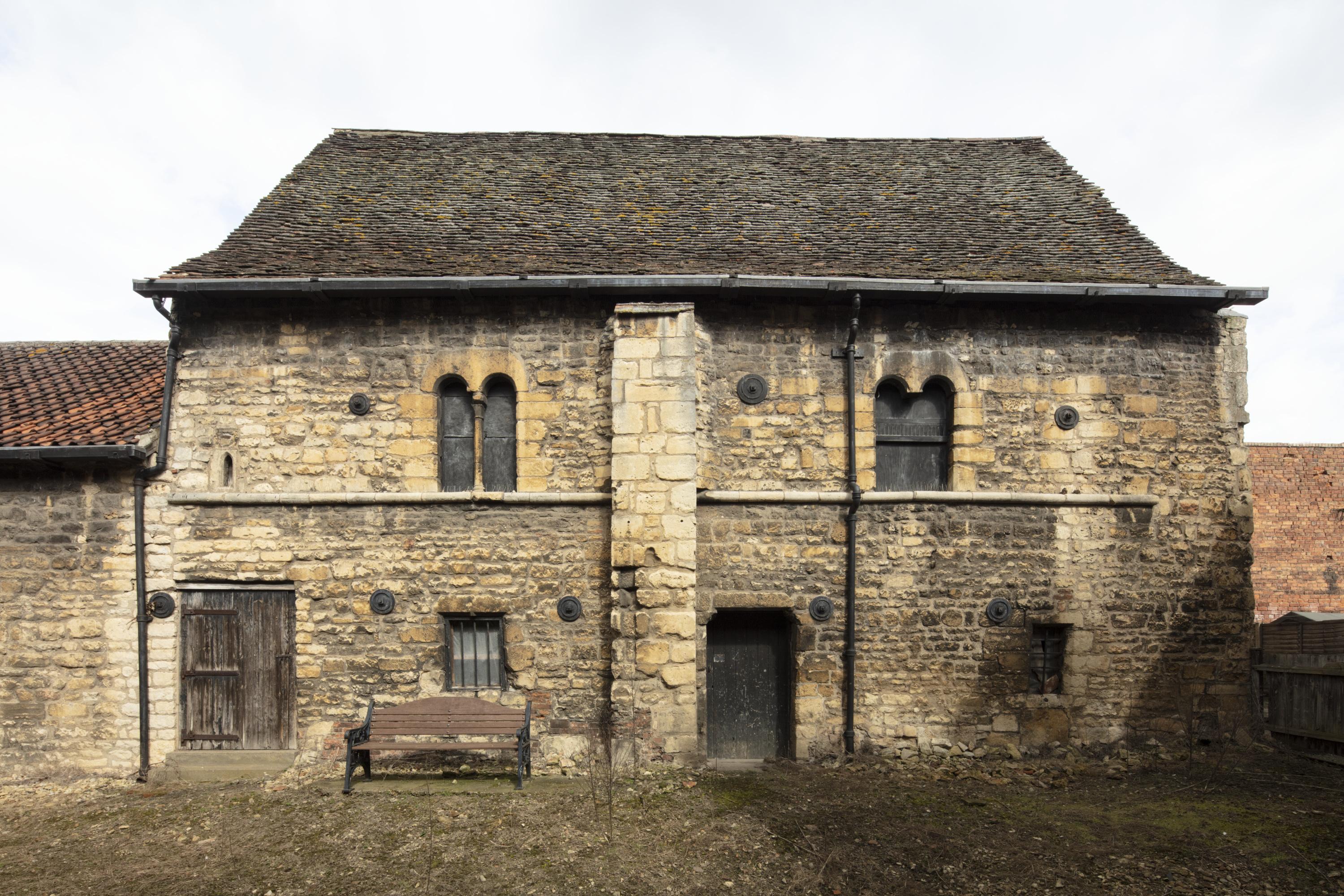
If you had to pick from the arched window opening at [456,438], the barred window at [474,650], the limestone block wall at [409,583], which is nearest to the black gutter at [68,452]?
the limestone block wall at [409,583]

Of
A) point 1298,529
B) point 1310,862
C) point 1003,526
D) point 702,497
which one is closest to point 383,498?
point 702,497

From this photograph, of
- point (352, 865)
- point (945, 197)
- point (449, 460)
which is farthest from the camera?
point (945, 197)

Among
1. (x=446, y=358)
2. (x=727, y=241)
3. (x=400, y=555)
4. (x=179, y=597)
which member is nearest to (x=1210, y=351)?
(x=727, y=241)

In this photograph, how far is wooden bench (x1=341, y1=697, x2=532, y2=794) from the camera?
631 cm

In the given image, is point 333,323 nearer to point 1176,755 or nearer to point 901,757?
point 901,757

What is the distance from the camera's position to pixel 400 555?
698 cm

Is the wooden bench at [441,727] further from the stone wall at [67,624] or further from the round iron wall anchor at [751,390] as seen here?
the round iron wall anchor at [751,390]

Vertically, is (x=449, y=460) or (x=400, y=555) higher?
(x=449, y=460)

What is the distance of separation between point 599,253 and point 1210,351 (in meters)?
6.74

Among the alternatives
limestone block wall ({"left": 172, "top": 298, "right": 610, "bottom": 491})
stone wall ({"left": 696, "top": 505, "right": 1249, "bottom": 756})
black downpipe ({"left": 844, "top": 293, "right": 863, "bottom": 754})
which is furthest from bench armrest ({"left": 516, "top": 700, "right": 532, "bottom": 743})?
black downpipe ({"left": 844, "top": 293, "right": 863, "bottom": 754})

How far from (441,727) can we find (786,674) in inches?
136

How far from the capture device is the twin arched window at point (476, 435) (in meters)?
7.24

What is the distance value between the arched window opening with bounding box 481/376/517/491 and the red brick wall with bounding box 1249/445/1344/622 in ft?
46.9

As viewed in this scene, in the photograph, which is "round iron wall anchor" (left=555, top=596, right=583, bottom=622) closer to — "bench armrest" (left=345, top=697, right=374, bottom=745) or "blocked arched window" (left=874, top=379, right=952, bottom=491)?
"bench armrest" (left=345, top=697, right=374, bottom=745)
